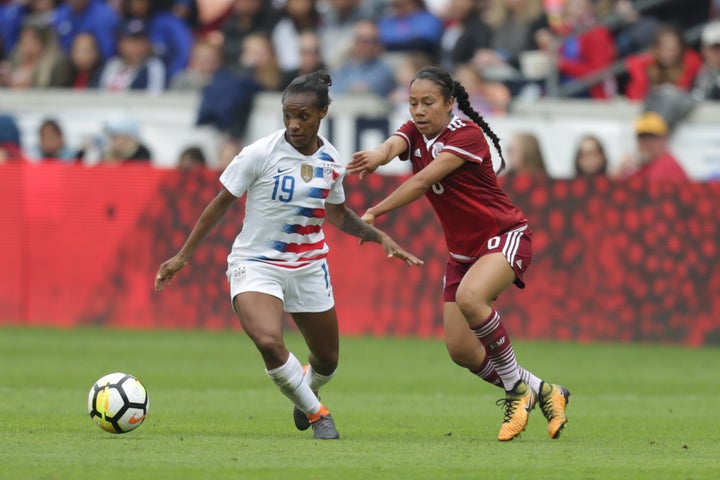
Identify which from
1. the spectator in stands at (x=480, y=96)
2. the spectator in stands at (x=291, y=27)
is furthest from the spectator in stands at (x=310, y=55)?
the spectator in stands at (x=480, y=96)

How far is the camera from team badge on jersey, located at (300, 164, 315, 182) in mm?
9391

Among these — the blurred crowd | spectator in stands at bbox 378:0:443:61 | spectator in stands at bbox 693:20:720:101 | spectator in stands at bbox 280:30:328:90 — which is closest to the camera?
spectator in stands at bbox 693:20:720:101

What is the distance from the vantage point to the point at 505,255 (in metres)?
9.63

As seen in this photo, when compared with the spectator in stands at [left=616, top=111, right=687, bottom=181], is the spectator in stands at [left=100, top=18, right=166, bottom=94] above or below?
above

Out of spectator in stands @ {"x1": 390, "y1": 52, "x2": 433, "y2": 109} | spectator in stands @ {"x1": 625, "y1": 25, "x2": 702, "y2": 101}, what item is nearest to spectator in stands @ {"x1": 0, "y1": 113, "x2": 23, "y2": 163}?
spectator in stands @ {"x1": 390, "y1": 52, "x2": 433, "y2": 109}

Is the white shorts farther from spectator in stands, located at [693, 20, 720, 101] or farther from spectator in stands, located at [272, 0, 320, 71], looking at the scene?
spectator in stands, located at [272, 0, 320, 71]

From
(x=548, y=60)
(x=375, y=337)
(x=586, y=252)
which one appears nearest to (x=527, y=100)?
(x=548, y=60)

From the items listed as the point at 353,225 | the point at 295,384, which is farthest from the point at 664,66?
the point at 295,384

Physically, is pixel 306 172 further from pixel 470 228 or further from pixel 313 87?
pixel 470 228

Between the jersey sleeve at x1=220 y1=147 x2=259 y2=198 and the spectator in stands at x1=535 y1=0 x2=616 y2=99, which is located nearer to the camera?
the jersey sleeve at x1=220 y1=147 x2=259 y2=198

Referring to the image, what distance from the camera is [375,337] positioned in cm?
1753

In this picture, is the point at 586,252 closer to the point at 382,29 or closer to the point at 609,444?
the point at 382,29

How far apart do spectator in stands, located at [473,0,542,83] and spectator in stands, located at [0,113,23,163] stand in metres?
6.15

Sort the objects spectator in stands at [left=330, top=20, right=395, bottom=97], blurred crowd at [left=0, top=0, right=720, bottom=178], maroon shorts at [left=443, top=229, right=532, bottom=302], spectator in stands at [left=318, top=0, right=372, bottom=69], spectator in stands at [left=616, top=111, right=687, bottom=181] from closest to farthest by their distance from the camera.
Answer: maroon shorts at [left=443, top=229, right=532, bottom=302], spectator in stands at [left=616, top=111, right=687, bottom=181], blurred crowd at [left=0, top=0, right=720, bottom=178], spectator in stands at [left=330, top=20, right=395, bottom=97], spectator in stands at [left=318, top=0, right=372, bottom=69]
